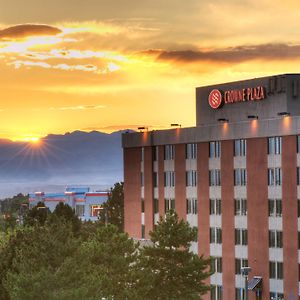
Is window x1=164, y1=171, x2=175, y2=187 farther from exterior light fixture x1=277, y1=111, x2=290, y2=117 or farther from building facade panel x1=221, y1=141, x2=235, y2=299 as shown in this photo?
exterior light fixture x1=277, y1=111, x2=290, y2=117

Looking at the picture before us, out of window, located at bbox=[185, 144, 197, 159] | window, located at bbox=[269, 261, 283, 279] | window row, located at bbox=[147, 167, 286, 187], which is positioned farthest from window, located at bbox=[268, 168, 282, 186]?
window, located at bbox=[185, 144, 197, 159]

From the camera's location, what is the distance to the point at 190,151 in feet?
478

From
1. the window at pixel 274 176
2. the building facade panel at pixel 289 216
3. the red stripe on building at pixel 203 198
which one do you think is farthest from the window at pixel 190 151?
the building facade panel at pixel 289 216

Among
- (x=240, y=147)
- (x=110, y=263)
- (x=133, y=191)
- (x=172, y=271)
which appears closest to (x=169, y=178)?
(x=133, y=191)

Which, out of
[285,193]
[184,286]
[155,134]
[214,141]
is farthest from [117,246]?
[155,134]

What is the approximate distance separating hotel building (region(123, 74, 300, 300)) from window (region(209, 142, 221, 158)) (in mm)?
132

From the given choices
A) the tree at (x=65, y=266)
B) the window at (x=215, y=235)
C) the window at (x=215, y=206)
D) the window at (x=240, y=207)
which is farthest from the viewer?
the window at (x=215, y=206)

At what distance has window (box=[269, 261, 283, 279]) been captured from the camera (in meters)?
128

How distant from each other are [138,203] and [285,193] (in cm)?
3475

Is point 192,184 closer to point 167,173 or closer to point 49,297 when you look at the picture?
point 167,173

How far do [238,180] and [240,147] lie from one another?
425 cm

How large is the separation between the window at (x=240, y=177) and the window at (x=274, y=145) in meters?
6.39

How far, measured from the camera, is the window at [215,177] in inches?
5513

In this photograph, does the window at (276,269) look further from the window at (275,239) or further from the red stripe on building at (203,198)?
the red stripe on building at (203,198)
